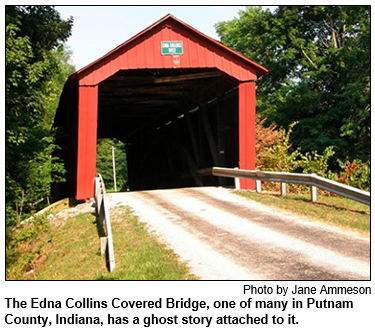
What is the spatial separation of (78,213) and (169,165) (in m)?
12.7

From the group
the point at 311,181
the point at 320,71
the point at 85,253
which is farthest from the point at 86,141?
the point at 320,71

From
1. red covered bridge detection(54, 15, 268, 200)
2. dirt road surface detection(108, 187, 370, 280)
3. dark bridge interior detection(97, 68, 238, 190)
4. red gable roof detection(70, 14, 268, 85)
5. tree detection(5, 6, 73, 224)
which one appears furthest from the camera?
dark bridge interior detection(97, 68, 238, 190)

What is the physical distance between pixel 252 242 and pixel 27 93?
9.51 m

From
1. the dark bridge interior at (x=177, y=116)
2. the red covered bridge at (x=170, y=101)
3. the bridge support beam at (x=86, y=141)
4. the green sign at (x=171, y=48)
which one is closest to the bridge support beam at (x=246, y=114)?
the red covered bridge at (x=170, y=101)

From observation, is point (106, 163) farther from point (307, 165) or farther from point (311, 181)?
point (311, 181)

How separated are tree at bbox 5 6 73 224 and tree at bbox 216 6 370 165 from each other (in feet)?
55.5

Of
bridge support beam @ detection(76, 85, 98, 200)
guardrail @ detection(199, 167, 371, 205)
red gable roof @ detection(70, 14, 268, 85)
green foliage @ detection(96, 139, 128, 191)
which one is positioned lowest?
green foliage @ detection(96, 139, 128, 191)

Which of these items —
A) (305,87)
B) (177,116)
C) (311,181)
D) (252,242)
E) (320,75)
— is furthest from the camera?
(320,75)

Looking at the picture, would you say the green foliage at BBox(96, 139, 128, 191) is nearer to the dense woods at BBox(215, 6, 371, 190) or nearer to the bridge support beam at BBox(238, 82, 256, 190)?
the dense woods at BBox(215, 6, 371, 190)

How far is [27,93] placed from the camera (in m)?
14.3

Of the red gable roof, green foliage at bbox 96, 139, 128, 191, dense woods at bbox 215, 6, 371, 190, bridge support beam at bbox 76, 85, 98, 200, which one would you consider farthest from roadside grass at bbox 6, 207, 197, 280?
green foliage at bbox 96, 139, 128, 191

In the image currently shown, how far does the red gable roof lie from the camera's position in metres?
14.4

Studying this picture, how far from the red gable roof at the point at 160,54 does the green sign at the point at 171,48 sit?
108 mm

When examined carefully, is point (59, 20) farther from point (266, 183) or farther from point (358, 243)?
point (358, 243)
